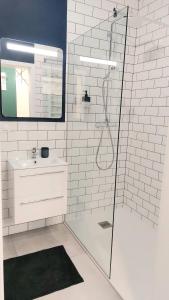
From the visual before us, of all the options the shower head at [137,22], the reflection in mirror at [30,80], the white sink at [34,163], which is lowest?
the white sink at [34,163]

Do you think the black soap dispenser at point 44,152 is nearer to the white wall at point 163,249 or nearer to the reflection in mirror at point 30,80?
the reflection in mirror at point 30,80

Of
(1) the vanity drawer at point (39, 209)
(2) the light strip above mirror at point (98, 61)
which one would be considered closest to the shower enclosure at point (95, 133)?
(2) the light strip above mirror at point (98, 61)

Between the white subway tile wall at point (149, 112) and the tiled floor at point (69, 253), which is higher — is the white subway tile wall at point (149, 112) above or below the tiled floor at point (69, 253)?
above

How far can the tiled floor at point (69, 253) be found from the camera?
1.74 metres

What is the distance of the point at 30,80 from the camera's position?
7.56ft

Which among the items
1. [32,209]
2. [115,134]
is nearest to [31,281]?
[32,209]

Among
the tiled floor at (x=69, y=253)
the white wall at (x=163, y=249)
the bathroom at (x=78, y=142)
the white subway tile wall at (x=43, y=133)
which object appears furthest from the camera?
the white subway tile wall at (x=43, y=133)

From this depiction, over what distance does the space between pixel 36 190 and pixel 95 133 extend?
876 mm

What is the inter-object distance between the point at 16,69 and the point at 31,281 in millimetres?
1982

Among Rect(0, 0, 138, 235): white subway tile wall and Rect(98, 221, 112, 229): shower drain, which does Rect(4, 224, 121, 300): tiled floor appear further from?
Rect(98, 221, 112, 229): shower drain

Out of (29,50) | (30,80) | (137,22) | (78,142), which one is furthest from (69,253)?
(137,22)

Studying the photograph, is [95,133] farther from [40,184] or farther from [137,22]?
[137,22]

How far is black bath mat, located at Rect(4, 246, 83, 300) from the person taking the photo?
1.75 metres

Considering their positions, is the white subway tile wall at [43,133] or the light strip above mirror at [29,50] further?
the white subway tile wall at [43,133]
